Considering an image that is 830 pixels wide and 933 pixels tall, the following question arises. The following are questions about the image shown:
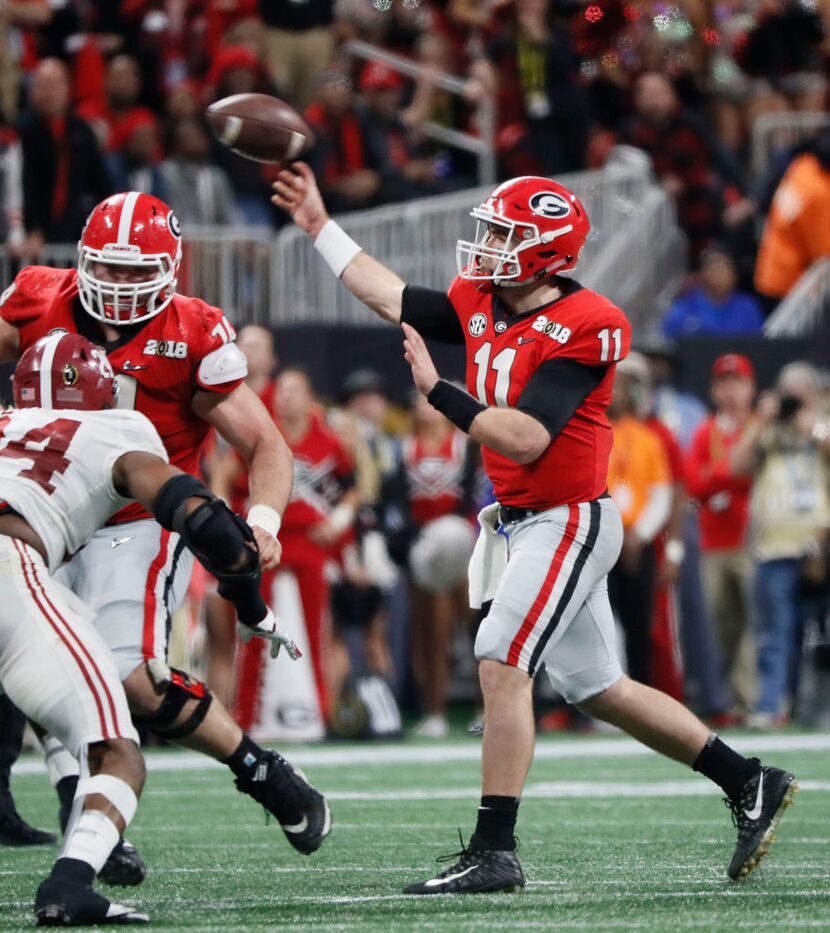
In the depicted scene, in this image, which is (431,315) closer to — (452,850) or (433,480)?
(452,850)

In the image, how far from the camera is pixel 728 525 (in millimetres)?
10766

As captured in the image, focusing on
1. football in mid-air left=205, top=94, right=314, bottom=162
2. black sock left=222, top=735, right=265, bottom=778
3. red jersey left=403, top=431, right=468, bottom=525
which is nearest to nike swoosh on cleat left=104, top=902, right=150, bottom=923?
black sock left=222, top=735, right=265, bottom=778

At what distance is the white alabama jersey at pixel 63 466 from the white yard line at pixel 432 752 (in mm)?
4180

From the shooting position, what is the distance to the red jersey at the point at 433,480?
10.5 meters

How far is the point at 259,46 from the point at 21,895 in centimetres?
880

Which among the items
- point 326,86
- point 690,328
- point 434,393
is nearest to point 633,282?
point 690,328

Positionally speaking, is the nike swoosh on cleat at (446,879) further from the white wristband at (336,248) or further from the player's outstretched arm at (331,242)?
the white wristband at (336,248)

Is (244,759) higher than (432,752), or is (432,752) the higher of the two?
(244,759)

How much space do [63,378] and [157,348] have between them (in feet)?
2.53

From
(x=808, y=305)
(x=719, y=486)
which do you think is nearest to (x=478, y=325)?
(x=719, y=486)

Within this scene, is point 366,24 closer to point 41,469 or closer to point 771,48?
point 771,48

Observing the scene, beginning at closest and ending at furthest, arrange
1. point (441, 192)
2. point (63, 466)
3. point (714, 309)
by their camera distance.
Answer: point (63, 466) < point (714, 309) < point (441, 192)

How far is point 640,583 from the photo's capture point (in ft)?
33.2

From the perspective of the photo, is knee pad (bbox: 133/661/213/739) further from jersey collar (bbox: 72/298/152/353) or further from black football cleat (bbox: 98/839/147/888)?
jersey collar (bbox: 72/298/152/353)
